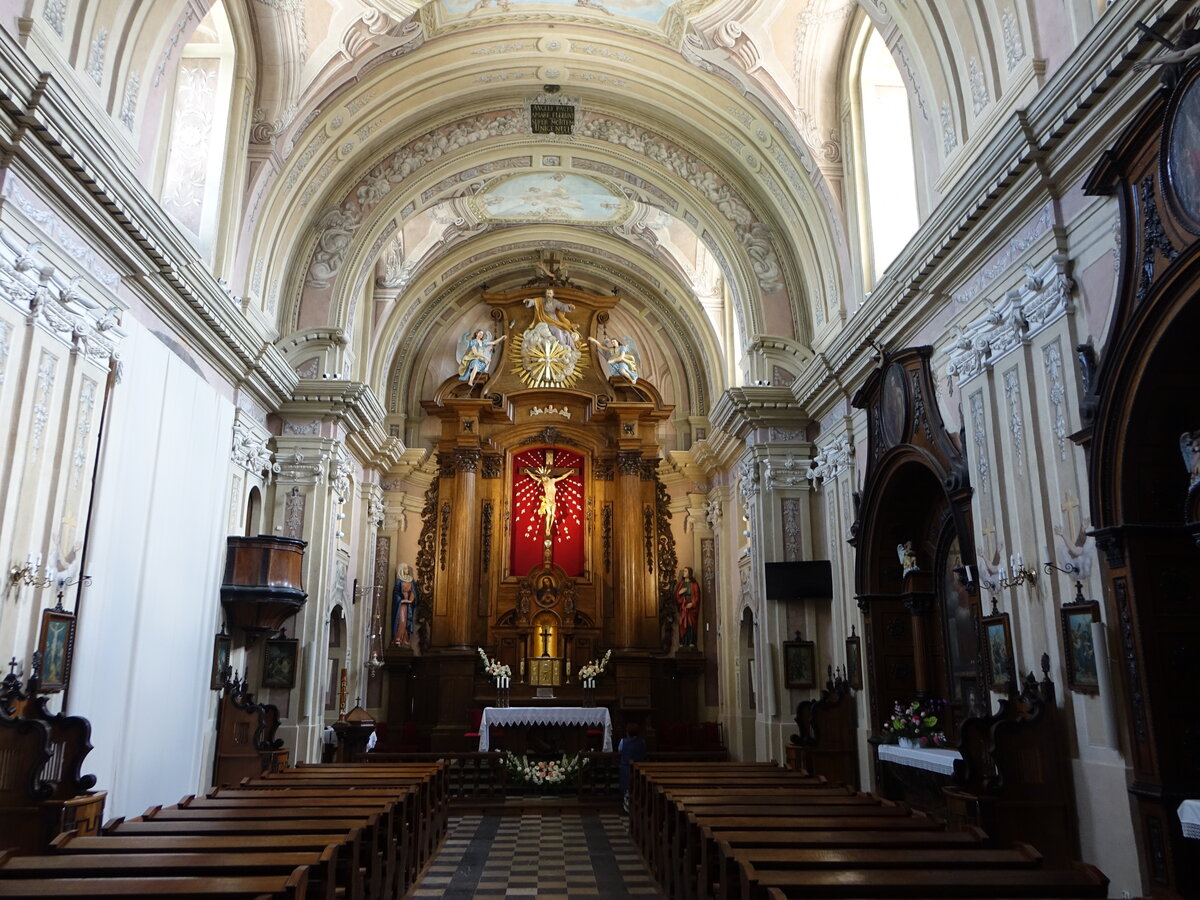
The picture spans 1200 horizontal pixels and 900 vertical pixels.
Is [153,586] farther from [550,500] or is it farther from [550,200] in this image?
[550,500]

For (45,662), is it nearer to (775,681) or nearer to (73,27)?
(73,27)

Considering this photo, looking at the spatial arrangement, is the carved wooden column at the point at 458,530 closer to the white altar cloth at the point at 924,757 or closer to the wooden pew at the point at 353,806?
the white altar cloth at the point at 924,757

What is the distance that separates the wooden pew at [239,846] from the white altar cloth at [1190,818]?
4663 millimetres

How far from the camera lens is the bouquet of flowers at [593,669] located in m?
17.5

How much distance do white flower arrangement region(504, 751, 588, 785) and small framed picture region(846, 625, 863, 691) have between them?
4.10 metres

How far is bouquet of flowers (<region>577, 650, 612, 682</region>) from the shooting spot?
57.4ft

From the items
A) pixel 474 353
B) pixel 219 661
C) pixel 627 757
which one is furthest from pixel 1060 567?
pixel 474 353

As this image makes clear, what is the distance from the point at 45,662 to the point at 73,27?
505cm

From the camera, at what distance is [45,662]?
23.4 feet

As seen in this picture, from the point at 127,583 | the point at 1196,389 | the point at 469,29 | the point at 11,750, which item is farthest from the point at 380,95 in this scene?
the point at 1196,389

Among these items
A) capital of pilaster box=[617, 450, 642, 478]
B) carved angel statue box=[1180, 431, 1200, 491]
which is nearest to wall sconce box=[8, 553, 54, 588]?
carved angel statue box=[1180, 431, 1200, 491]

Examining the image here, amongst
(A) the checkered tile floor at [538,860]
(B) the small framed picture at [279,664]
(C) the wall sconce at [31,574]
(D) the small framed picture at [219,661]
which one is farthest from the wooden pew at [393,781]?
(C) the wall sconce at [31,574]

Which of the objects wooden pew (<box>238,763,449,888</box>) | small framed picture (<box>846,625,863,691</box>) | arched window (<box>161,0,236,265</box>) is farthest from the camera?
small framed picture (<box>846,625,863,691</box>)

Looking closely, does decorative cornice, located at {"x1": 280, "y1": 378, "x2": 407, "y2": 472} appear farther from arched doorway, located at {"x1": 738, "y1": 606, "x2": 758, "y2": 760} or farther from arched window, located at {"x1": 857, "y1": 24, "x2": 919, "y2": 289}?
arched window, located at {"x1": 857, "y1": 24, "x2": 919, "y2": 289}
